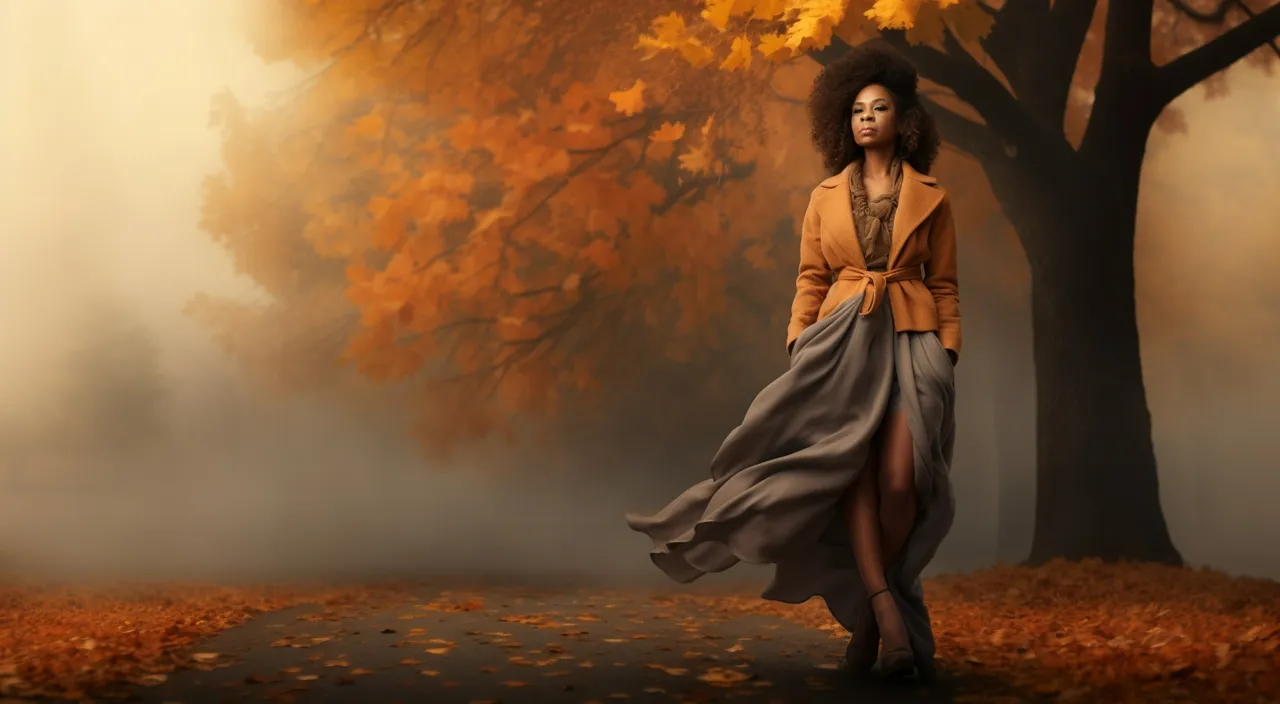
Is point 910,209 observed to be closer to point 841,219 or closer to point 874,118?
point 841,219

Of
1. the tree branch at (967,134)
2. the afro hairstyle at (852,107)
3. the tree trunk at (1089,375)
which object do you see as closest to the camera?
the afro hairstyle at (852,107)

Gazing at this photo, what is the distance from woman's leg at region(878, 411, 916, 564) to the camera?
466 centimetres

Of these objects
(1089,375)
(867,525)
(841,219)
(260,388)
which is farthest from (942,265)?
(260,388)

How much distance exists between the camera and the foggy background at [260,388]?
1116 centimetres

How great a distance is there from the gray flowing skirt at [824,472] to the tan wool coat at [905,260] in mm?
65

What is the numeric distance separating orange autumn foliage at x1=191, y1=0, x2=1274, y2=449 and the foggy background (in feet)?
2.68

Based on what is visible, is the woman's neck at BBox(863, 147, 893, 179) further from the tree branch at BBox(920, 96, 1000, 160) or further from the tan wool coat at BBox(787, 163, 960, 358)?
the tree branch at BBox(920, 96, 1000, 160)

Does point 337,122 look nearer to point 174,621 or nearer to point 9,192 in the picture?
point 9,192

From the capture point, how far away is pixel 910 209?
15.8ft

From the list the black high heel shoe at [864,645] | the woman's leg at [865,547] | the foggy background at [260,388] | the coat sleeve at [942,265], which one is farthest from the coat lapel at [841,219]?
the foggy background at [260,388]

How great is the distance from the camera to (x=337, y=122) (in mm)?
11258

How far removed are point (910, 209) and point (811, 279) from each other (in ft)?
1.61

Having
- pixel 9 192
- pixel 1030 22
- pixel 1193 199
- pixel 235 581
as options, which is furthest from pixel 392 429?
pixel 1193 199

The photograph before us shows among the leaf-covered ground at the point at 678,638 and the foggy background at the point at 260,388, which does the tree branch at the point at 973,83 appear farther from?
the leaf-covered ground at the point at 678,638
